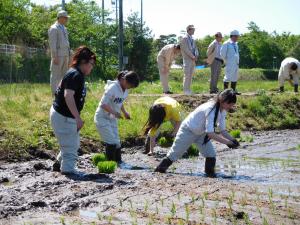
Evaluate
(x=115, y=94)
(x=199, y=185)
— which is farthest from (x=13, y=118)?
(x=199, y=185)

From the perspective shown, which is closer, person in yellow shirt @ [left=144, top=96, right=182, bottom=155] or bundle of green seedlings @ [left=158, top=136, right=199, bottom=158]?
person in yellow shirt @ [left=144, top=96, right=182, bottom=155]

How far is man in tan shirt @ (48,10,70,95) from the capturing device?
12617 millimetres

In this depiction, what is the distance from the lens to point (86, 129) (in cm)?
1202

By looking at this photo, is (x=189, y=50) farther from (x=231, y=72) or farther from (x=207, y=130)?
(x=207, y=130)

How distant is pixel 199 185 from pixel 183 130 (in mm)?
1459

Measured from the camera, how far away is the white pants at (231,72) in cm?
1677

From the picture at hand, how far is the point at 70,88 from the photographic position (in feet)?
25.7

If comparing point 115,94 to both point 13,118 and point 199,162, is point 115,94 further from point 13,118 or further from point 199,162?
point 13,118

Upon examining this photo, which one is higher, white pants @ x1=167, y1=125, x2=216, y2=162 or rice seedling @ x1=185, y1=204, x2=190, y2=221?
white pants @ x1=167, y1=125, x2=216, y2=162

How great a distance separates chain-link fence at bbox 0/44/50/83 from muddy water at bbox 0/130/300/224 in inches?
635

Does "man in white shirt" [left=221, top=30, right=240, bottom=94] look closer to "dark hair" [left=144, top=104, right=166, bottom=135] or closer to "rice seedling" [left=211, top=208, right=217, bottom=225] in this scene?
"dark hair" [left=144, top=104, right=166, bottom=135]

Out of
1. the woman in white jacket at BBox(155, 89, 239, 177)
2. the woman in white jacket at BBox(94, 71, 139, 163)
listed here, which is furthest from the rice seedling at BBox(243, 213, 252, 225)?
the woman in white jacket at BBox(94, 71, 139, 163)

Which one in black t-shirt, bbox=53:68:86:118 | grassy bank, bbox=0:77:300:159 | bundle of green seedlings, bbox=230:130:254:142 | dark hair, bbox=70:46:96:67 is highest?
dark hair, bbox=70:46:96:67

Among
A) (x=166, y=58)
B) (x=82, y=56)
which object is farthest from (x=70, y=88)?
(x=166, y=58)
